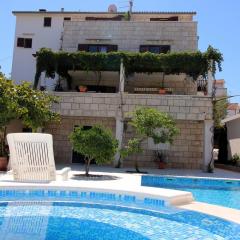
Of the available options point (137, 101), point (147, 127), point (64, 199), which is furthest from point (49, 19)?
point (64, 199)

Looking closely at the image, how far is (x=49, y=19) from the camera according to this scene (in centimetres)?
2712

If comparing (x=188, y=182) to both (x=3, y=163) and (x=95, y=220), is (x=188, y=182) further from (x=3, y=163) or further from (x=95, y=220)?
(x=95, y=220)

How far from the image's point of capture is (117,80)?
23.6m

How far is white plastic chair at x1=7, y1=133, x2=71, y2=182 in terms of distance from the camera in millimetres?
11016

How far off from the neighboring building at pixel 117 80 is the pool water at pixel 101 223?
36.6 ft

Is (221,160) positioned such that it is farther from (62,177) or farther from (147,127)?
(62,177)

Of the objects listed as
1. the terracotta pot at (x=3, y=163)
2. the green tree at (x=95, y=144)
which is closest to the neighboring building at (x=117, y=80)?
the green tree at (x=95, y=144)

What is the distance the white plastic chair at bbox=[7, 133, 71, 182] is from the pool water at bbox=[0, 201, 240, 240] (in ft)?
7.85

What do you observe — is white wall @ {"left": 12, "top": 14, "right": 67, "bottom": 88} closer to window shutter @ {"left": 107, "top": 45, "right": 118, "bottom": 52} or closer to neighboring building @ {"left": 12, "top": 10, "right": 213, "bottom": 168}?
neighboring building @ {"left": 12, "top": 10, "right": 213, "bottom": 168}

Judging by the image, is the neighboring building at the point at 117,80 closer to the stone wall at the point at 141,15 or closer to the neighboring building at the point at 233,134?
the stone wall at the point at 141,15

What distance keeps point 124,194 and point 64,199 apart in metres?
1.48

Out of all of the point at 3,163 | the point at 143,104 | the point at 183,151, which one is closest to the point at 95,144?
the point at 3,163

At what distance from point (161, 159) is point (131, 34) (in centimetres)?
879

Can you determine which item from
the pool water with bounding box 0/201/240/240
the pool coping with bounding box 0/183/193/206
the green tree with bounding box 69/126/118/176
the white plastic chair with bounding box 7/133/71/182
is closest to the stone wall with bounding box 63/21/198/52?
the green tree with bounding box 69/126/118/176
